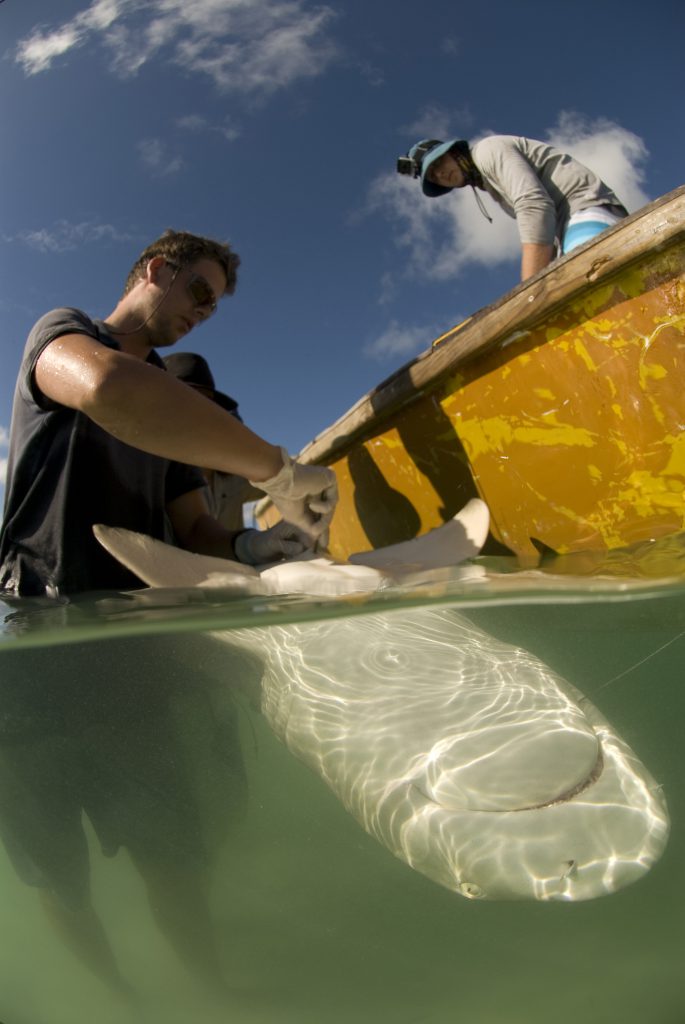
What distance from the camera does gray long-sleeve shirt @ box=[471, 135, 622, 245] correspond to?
3.93 metres

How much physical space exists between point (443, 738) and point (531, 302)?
6.20 ft

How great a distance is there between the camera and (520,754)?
1.95 meters

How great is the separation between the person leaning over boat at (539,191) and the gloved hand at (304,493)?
1.98 m

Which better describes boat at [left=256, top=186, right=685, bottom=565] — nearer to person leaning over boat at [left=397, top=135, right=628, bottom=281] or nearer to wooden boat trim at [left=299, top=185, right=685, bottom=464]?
wooden boat trim at [left=299, top=185, right=685, bottom=464]

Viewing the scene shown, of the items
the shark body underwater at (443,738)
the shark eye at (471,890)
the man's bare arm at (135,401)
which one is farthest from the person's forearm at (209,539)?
the shark eye at (471,890)

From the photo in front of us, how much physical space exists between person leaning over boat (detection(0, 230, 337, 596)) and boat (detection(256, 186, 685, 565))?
2.86 ft

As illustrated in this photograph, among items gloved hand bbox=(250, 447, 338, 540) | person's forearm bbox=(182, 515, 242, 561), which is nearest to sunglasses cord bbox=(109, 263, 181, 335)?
person's forearm bbox=(182, 515, 242, 561)

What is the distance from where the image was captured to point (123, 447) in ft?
9.16

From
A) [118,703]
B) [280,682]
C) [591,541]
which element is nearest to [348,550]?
[591,541]

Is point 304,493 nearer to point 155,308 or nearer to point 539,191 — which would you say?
point 155,308

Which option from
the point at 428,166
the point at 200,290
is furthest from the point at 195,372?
the point at 428,166

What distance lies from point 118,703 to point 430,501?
2013 mm

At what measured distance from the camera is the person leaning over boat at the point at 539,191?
12.8ft

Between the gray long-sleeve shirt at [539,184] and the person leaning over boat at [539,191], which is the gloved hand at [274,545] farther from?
the gray long-sleeve shirt at [539,184]
